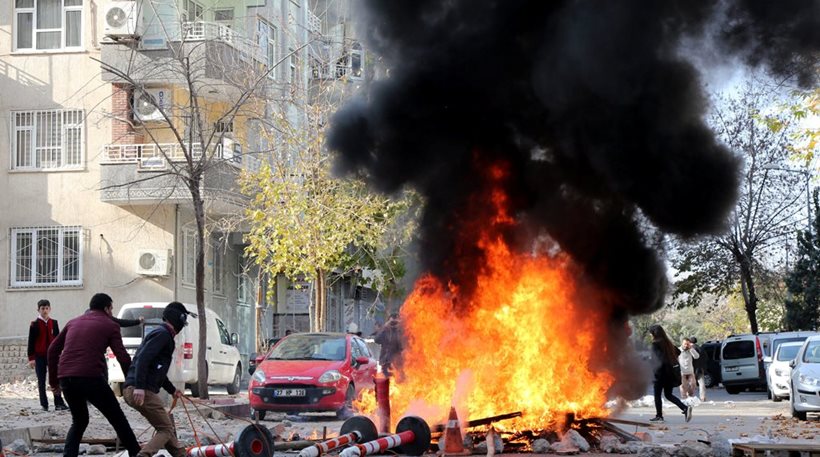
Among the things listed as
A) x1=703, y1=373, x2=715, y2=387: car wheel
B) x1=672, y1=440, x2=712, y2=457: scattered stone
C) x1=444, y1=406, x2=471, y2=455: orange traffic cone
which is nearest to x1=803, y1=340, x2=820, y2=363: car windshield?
x1=672, y1=440, x2=712, y2=457: scattered stone

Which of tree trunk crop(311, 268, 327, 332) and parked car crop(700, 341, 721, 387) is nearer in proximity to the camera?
tree trunk crop(311, 268, 327, 332)

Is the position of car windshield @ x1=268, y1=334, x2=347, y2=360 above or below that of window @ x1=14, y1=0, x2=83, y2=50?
below

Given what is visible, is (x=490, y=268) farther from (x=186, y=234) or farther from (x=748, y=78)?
(x=186, y=234)

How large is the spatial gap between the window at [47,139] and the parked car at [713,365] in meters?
20.5

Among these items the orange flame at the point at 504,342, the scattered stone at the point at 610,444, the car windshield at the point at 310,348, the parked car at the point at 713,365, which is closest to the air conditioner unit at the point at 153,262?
the car windshield at the point at 310,348

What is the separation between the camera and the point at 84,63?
31656mm

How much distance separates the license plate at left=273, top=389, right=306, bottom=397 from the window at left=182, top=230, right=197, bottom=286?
530 inches

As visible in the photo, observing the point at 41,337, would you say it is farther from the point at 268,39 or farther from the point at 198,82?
the point at 268,39

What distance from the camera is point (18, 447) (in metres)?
13.4

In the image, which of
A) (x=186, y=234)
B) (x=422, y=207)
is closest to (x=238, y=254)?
(x=186, y=234)

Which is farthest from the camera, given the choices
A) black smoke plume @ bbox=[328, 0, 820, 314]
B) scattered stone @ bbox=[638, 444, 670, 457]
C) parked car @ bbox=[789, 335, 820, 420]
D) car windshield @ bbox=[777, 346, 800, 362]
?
car windshield @ bbox=[777, 346, 800, 362]

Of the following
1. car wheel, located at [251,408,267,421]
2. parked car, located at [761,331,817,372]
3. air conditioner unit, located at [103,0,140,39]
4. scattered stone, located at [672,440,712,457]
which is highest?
air conditioner unit, located at [103,0,140,39]

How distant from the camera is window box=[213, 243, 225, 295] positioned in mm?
34656

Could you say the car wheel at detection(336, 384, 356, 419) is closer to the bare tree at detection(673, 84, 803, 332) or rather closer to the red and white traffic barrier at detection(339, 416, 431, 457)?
the red and white traffic barrier at detection(339, 416, 431, 457)
